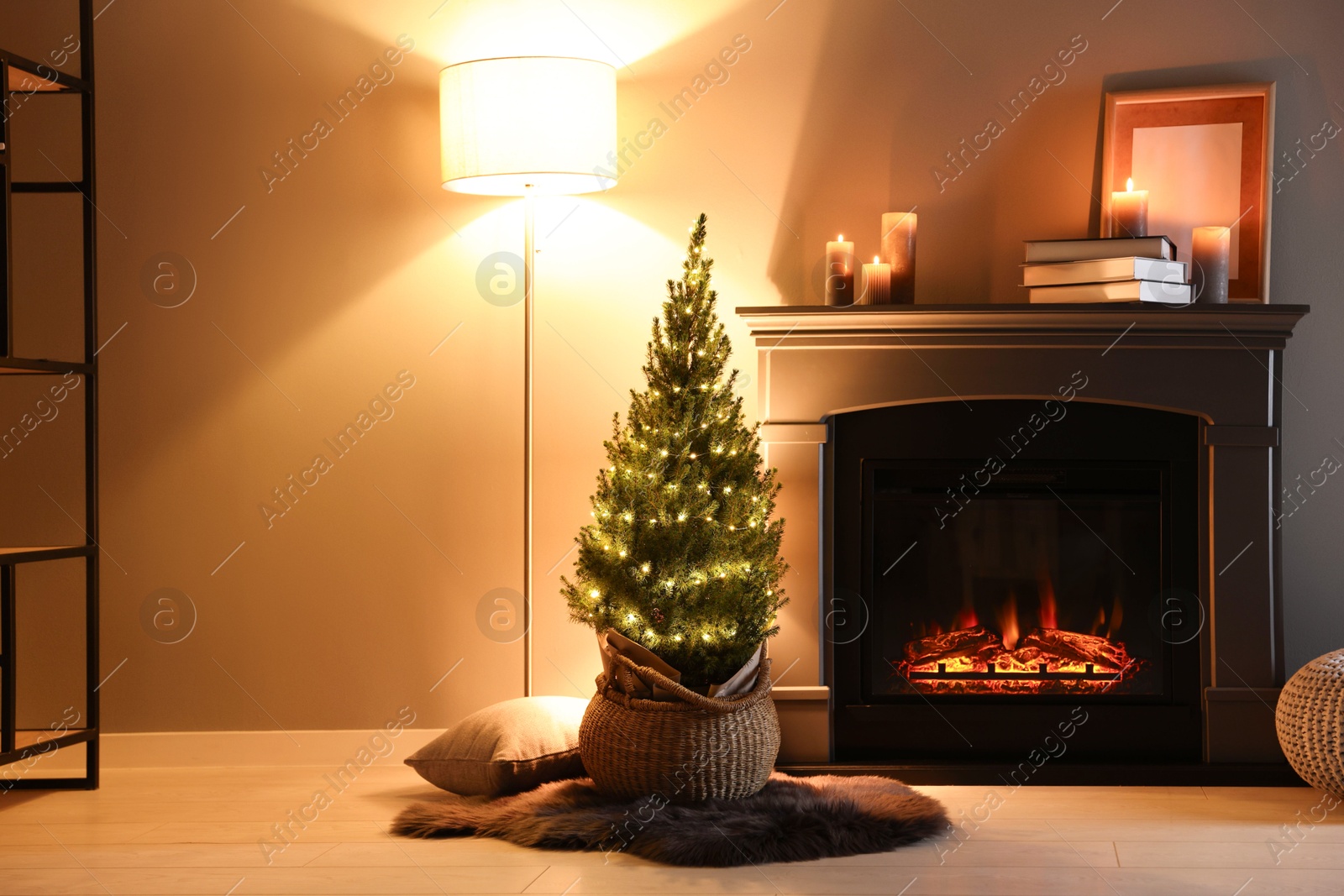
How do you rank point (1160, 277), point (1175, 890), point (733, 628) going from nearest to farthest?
point (1175, 890) < point (733, 628) < point (1160, 277)

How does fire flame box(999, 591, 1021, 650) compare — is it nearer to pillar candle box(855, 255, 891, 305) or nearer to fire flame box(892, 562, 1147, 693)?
fire flame box(892, 562, 1147, 693)

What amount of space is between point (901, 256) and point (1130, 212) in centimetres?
57

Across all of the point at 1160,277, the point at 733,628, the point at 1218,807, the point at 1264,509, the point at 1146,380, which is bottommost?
the point at 1218,807

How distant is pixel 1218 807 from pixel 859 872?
973 mm

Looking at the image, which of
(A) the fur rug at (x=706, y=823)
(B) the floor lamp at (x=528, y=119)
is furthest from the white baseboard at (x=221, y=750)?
(B) the floor lamp at (x=528, y=119)

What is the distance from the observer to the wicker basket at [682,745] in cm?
245

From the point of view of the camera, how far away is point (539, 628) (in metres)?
3.11

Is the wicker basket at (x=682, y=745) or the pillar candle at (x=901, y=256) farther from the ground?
the pillar candle at (x=901, y=256)

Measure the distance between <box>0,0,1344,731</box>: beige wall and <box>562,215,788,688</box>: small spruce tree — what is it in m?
0.44

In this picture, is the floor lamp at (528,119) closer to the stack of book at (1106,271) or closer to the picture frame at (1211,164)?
the stack of book at (1106,271)

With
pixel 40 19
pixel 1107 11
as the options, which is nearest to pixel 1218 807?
pixel 1107 11

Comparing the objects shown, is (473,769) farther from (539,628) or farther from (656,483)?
(656,483)

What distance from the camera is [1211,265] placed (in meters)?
2.86

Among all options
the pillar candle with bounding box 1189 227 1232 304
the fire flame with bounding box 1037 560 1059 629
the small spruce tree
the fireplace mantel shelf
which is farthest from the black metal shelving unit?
the pillar candle with bounding box 1189 227 1232 304
